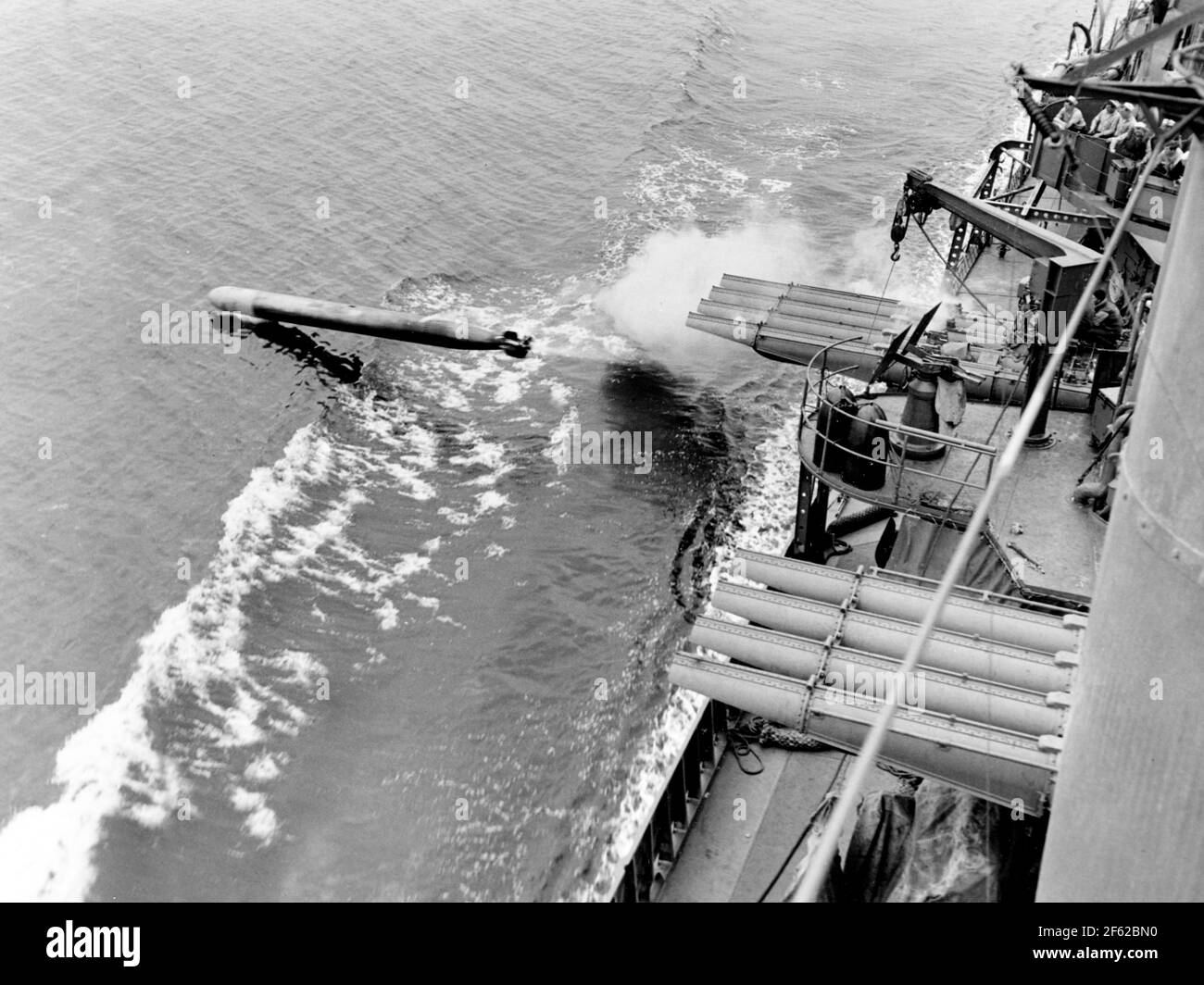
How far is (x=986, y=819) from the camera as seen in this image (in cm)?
1722

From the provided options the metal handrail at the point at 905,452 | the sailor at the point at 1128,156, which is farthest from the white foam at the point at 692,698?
the sailor at the point at 1128,156

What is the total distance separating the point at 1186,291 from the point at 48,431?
4028cm

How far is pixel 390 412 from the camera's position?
42781 mm

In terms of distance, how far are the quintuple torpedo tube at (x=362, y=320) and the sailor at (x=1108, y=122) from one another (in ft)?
71.3

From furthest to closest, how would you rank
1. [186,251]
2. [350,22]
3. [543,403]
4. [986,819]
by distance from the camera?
[350,22]
[186,251]
[543,403]
[986,819]

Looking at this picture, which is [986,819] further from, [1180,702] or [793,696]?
[1180,702]

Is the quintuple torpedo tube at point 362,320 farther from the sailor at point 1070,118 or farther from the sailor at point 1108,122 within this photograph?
the sailor at point 1108,122

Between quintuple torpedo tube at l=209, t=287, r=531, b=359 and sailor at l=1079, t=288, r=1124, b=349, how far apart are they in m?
21.2

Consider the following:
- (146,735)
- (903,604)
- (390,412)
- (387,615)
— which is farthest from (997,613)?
(390,412)

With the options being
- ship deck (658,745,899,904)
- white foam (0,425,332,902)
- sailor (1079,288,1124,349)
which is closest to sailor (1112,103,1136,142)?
sailor (1079,288,1124,349)
